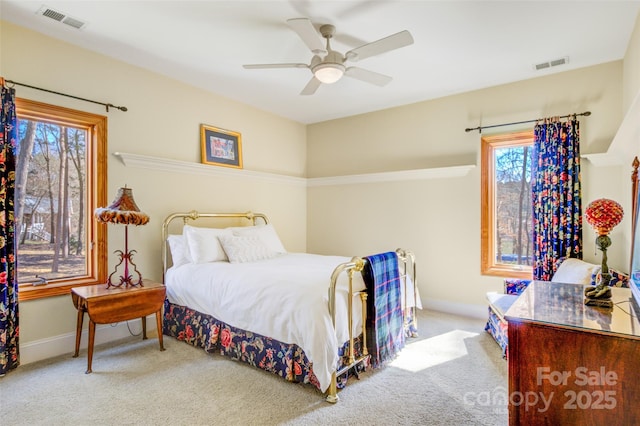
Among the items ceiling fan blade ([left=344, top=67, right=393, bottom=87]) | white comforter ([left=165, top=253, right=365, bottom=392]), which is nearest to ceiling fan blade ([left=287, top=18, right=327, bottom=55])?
ceiling fan blade ([left=344, top=67, right=393, bottom=87])

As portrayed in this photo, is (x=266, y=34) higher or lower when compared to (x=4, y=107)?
higher

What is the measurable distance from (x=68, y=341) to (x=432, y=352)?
3.35 meters

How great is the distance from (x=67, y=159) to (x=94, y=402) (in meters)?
2.24

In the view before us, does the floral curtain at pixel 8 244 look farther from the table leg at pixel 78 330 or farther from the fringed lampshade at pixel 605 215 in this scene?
the fringed lampshade at pixel 605 215

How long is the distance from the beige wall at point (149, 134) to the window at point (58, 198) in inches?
4.0

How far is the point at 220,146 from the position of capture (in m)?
4.41

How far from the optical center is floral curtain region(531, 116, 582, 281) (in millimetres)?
3415

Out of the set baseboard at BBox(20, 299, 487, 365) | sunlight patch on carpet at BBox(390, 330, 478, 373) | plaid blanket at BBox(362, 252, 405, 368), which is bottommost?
sunlight patch on carpet at BBox(390, 330, 478, 373)

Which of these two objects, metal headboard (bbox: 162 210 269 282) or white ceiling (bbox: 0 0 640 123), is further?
metal headboard (bbox: 162 210 269 282)

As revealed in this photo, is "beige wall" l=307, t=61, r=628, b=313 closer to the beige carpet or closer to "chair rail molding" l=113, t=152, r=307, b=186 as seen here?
"chair rail molding" l=113, t=152, r=307, b=186

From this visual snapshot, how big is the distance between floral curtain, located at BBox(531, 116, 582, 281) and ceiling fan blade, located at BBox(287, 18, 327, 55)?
2.68 metres

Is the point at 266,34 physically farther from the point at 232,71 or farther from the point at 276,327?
the point at 276,327

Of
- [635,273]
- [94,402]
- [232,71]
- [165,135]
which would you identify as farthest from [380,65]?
[94,402]

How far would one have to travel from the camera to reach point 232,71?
3689 millimetres
